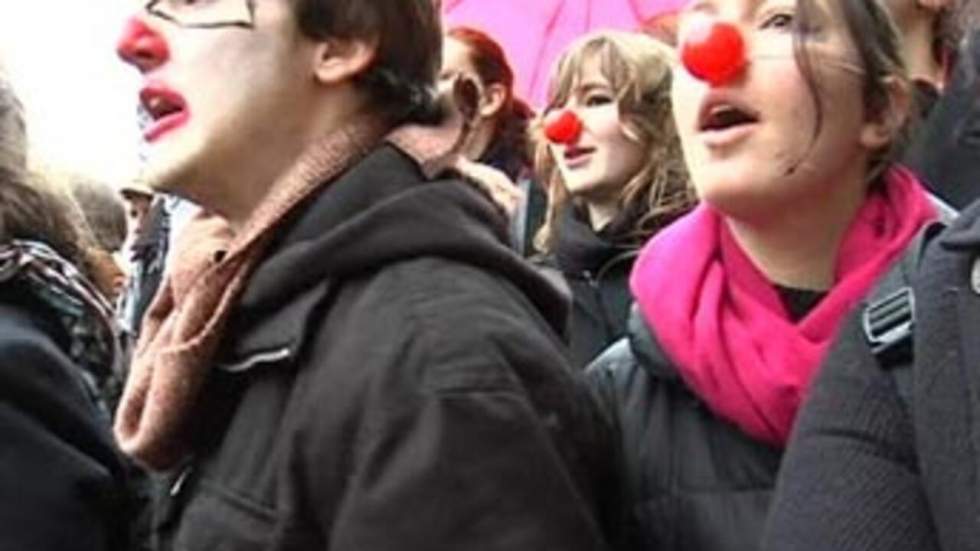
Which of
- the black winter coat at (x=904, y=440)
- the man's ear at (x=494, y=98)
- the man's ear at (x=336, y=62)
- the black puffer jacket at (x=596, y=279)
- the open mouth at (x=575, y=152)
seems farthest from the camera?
the man's ear at (x=494, y=98)

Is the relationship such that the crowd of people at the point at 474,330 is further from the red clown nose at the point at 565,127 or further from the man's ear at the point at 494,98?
the man's ear at the point at 494,98

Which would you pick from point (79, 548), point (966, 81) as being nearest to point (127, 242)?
point (79, 548)

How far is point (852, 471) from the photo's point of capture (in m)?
1.69

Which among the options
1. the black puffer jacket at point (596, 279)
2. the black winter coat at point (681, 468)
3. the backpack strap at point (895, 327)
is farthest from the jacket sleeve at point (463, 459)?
the black puffer jacket at point (596, 279)

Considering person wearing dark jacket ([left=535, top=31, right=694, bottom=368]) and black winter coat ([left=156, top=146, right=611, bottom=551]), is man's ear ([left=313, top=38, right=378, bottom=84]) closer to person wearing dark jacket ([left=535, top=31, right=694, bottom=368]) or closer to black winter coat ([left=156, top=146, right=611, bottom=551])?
black winter coat ([left=156, top=146, right=611, bottom=551])

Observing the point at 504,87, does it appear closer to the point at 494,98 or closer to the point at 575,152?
the point at 494,98

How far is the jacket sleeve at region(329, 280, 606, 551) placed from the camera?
177 centimetres

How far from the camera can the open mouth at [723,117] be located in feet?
6.98

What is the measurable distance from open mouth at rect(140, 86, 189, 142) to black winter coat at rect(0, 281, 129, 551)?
39 centimetres

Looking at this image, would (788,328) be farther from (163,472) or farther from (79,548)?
(79,548)

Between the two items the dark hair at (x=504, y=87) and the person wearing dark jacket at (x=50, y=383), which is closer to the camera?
the person wearing dark jacket at (x=50, y=383)

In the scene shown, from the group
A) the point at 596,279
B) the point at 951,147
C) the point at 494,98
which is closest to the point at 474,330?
the point at 951,147

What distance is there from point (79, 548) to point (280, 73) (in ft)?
2.03

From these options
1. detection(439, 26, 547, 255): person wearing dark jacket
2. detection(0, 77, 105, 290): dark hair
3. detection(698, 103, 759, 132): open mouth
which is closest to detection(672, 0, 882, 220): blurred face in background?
detection(698, 103, 759, 132): open mouth
